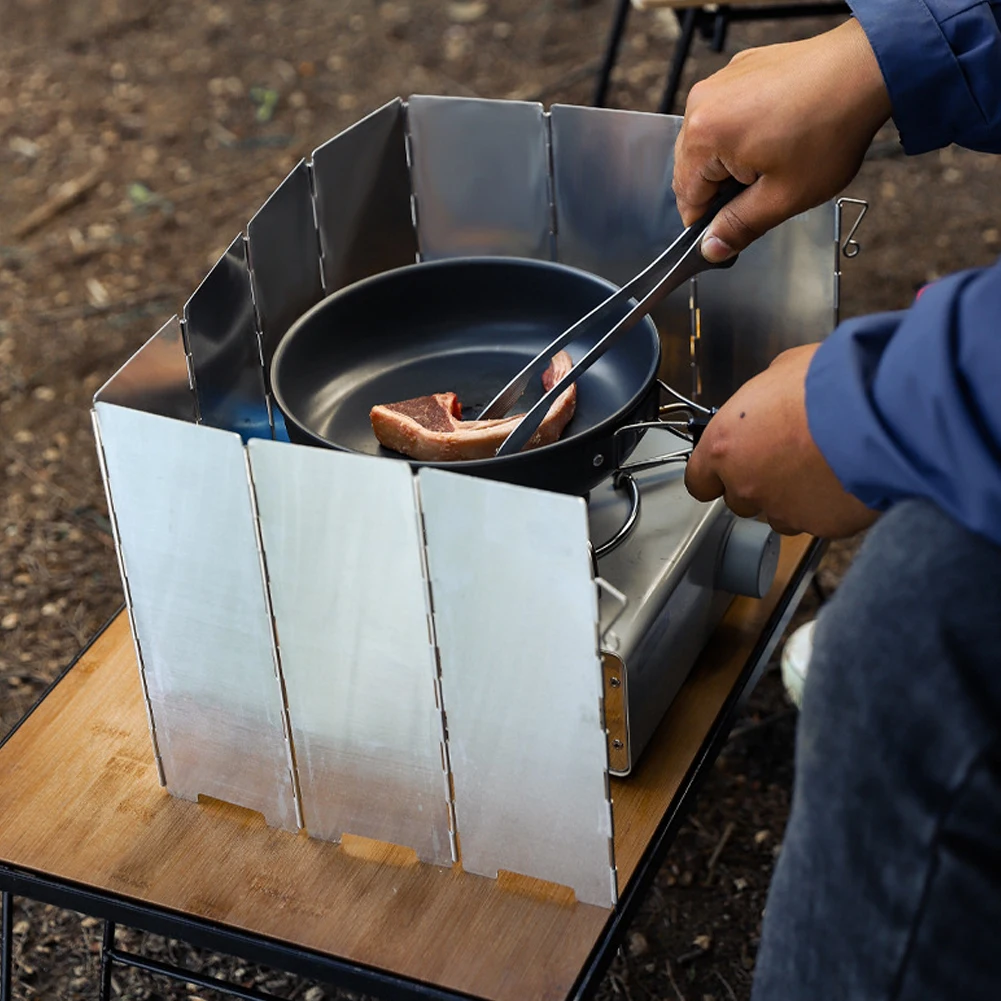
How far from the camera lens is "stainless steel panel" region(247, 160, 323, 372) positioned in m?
1.24

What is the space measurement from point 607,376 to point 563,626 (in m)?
0.46

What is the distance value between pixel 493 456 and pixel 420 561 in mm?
215

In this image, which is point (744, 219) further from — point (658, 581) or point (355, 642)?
point (355, 642)

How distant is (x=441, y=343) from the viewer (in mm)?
1365

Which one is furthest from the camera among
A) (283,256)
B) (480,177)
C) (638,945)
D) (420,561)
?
(638,945)

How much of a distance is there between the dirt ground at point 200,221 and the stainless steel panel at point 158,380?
715 mm

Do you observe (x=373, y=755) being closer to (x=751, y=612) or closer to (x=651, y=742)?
(x=651, y=742)

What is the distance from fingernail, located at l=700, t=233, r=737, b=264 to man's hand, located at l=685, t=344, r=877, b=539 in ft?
0.60

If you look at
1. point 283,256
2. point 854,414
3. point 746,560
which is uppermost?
point 854,414

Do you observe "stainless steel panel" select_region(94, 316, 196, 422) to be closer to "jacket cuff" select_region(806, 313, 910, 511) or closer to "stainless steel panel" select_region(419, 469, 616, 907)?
"stainless steel panel" select_region(419, 469, 616, 907)

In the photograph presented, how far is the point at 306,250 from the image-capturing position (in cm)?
132

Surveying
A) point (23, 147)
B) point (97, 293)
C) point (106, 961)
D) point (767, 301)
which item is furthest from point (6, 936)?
point (23, 147)

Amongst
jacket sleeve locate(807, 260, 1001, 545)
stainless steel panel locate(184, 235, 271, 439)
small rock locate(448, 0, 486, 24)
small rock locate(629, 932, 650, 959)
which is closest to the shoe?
small rock locate(629, 932, 650, 959)

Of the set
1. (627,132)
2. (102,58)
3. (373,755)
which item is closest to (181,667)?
(373,755)
